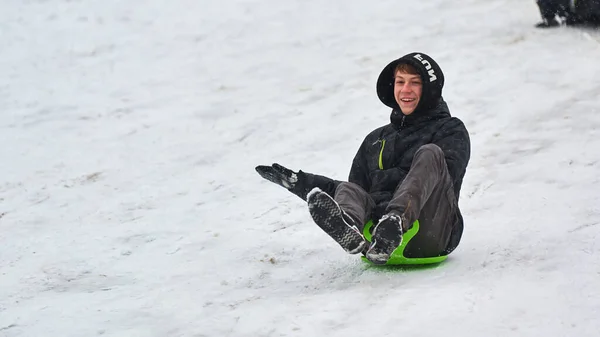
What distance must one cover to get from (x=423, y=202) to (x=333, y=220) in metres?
0.45

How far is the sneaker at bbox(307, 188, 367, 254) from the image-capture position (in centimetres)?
331

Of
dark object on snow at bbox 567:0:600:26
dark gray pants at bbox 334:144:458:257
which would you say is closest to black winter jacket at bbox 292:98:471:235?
dark gray pants at bbox 334:144:458:257

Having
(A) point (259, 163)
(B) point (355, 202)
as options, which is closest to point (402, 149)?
(B) point (355, 202)

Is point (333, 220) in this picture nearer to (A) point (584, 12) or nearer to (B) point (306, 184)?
(B) point (306, 184)

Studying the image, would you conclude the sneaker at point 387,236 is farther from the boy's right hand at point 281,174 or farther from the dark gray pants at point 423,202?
the boy's right hand at point 281,174

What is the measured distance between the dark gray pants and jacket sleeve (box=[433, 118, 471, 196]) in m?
0.10

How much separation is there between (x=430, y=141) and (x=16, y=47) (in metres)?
7.93

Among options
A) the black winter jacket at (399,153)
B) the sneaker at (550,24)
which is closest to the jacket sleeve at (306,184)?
the black winter jacket at (399,153)

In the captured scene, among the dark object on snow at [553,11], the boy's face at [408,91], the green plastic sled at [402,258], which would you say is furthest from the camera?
the dark object on snow at [553,11]

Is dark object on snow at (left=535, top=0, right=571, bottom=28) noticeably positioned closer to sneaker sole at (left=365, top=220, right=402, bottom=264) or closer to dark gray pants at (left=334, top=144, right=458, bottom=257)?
dark gray pants at (left=334, top=144, right=458, bottom=257)

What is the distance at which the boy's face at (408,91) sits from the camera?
159 inches

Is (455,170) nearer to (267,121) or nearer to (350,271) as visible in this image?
(350,271)

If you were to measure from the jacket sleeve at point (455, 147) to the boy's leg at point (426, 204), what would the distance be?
0.10m

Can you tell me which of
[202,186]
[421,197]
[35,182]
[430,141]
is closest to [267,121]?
[202,186]
